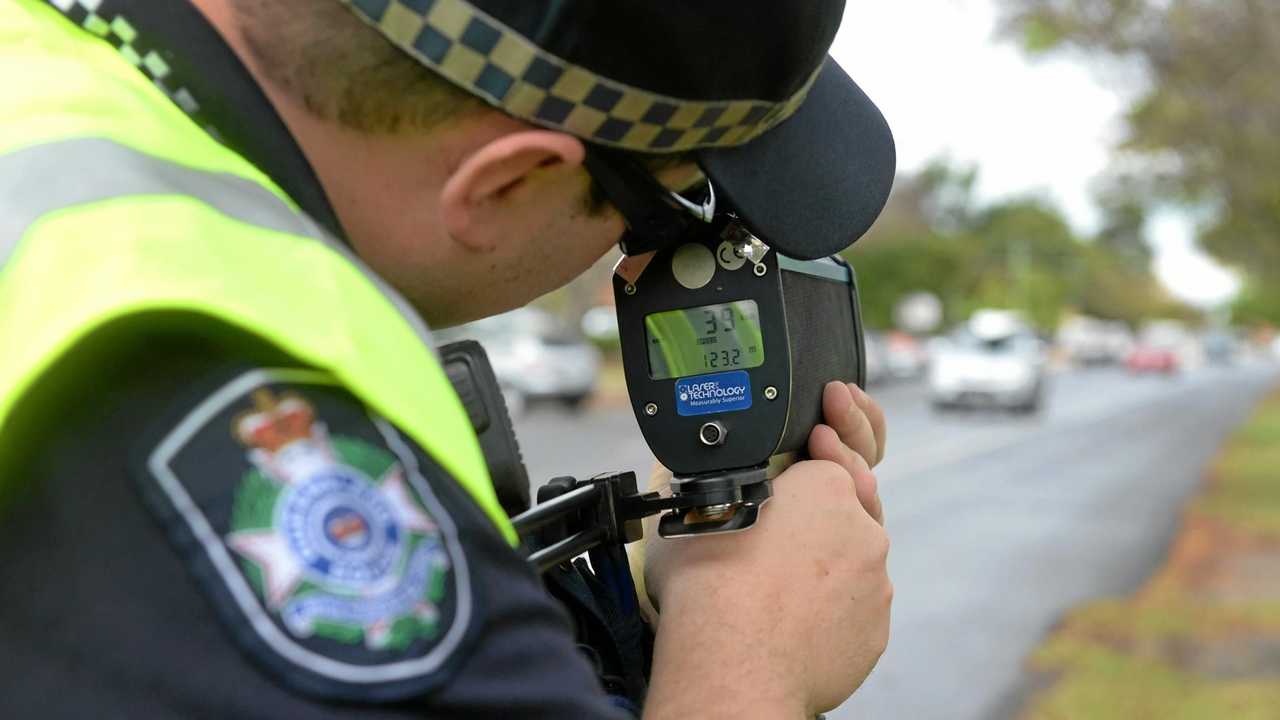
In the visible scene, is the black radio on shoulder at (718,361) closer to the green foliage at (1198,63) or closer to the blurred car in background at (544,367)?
the green foliage at (1198,63)

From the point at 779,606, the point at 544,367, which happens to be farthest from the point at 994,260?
the point at 779,606

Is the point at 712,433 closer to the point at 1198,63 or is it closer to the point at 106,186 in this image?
the point at 106,186

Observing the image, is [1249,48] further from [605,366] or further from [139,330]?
[605,366]

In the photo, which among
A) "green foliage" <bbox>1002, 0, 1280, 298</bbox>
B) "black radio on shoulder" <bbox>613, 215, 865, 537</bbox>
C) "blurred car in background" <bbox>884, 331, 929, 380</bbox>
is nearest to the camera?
"black radio on shoulder" <bbox>613, 215, 865, 537</bbox>

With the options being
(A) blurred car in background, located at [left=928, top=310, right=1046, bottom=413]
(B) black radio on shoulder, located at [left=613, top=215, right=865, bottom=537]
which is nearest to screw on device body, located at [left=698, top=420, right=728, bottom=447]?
(B) black radio on shoulder, located at [left=613, top=215, right=865, bottom=537]

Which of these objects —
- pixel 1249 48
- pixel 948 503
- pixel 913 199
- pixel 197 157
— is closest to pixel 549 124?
pixel 197 157

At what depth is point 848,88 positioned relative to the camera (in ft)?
3.68

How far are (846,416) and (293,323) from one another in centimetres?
71

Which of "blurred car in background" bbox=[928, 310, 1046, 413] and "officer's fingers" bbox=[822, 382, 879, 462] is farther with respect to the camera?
"blurred car in background" bbox=[928, 310, 1046, 413]

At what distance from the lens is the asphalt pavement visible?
5.36 metres

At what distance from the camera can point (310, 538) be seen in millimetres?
574

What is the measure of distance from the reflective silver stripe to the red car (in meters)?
45.9

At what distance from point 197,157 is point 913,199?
70.9 m

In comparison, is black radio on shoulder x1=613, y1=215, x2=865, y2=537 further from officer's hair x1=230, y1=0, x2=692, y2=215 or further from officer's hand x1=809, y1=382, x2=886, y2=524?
officer's hair x1=230, y1=0, x2=692, y2=215
